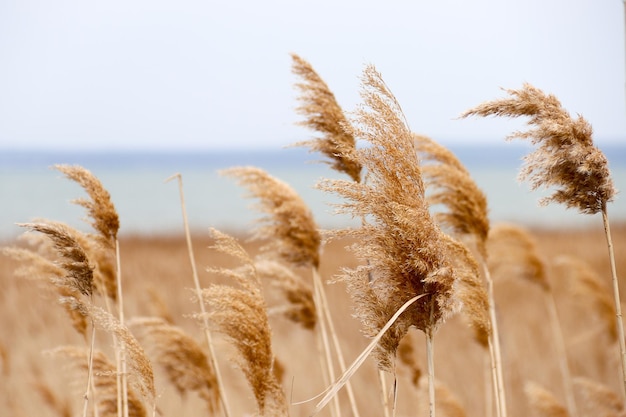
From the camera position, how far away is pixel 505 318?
26.1 feet

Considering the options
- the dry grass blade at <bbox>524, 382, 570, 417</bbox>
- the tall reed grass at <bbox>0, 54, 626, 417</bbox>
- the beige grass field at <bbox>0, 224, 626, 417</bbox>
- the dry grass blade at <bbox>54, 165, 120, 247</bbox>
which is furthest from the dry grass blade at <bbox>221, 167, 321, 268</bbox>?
the dry grass blade at <bbox>524, 382, 570, 417</bbox>

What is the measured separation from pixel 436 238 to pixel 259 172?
123 cm

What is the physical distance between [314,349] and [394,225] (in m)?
5.41

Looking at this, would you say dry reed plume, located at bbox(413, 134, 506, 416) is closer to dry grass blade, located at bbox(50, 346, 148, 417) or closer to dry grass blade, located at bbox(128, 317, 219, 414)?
dry grass blade, located at bbox(128, 317, 219, 414)

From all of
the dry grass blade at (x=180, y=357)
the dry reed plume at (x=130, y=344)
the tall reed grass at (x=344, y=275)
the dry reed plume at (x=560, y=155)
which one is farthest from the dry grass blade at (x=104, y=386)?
the dry reed plume at (x=560, y=155)

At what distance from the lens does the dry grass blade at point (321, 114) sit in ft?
8.05

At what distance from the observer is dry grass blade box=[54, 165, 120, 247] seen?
7.38 feet

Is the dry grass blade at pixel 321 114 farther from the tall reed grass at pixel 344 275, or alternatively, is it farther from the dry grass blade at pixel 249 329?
the dry grass blade at pixel 249 329

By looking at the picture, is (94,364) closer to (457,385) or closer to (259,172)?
(259,172)

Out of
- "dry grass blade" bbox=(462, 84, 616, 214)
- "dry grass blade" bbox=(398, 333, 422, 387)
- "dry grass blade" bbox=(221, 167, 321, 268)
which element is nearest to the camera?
"dry grass blade" bbox=(462, 84, 616, 214)

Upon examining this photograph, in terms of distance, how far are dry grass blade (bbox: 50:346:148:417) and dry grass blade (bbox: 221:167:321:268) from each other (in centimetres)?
75

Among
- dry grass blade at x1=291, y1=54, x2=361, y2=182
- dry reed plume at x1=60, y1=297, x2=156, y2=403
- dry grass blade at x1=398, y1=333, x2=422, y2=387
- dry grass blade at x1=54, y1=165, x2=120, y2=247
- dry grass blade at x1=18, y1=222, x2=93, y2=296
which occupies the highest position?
dry grass blade at x1=291, y1=54, x2=361, y2=182

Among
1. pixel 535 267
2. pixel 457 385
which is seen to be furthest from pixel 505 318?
pixel 535 267

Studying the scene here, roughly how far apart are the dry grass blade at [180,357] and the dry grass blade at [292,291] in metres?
0.42
